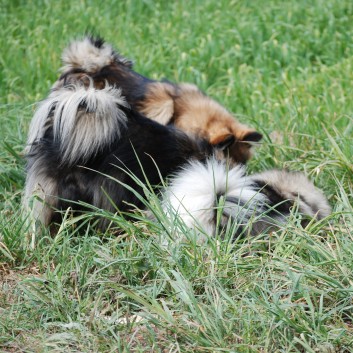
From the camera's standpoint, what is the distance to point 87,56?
20.6ft

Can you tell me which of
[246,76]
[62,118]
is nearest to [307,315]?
[62,118]

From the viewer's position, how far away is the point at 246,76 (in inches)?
307

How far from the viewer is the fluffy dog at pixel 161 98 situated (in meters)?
5.66

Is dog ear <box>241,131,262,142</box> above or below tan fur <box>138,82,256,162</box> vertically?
above

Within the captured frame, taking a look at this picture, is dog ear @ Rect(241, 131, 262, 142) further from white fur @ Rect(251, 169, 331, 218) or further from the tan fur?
white fur @ Rect(251, 169, 331, 218)

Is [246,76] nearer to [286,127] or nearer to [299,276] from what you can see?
[286,127]

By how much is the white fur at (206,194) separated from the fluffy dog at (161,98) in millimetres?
784

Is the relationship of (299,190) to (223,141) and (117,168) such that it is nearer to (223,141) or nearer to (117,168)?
(223,141)

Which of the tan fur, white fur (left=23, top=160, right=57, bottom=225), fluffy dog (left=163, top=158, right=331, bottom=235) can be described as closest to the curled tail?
the tan fur

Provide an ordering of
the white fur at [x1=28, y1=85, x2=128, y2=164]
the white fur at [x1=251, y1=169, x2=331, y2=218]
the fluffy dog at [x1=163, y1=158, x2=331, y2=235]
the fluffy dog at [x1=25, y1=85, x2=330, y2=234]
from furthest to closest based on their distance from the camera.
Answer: the white fur at [x1=251, y1=169, x2=331, y2=218]
the white fur at [x1=28, y1=85, x2=128, y2=164]
the fluffy dog at [x1=25, y1=85, x2=330, y2=234]
the fluffy dog at [x1=163, y1=158, x2=331, y2=235]

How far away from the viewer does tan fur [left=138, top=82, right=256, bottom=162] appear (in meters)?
5.68

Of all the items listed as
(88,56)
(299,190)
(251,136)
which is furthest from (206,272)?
(88,56)

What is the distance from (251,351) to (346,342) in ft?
1.35

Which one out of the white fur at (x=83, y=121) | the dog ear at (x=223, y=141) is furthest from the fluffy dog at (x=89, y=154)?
the dog ear at (x=223, y=141)
